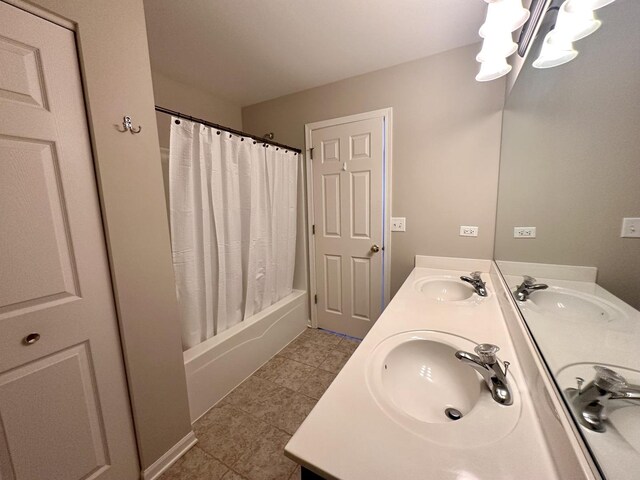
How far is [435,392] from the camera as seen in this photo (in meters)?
0.84

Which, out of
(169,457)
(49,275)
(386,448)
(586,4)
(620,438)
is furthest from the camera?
(169,457)

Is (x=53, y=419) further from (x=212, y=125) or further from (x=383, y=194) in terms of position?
(x=383, y=194)

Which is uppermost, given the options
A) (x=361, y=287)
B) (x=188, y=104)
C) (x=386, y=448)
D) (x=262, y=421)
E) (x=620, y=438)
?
(x=188, y=104)

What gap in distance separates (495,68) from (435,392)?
5.06 ft

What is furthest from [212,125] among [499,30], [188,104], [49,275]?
[499,30]

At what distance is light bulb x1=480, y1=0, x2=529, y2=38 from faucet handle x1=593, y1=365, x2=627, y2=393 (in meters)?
1.27

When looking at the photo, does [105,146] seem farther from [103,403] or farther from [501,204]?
[501,204]

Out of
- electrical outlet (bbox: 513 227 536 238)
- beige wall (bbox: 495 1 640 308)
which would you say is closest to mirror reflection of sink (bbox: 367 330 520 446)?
beige wall (bbox: 495 1 640 308)

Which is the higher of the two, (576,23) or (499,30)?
(499,30)

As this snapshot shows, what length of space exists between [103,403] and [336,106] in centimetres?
248

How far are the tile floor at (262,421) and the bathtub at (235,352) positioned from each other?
0.24 ft

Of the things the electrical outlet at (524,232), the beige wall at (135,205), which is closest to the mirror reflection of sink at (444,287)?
the electrical outlet at (524,232)

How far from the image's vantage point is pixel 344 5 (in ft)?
4.39

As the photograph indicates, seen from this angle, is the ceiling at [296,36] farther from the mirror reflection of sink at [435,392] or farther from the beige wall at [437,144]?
the mirror reflection of sink at [435,392]
